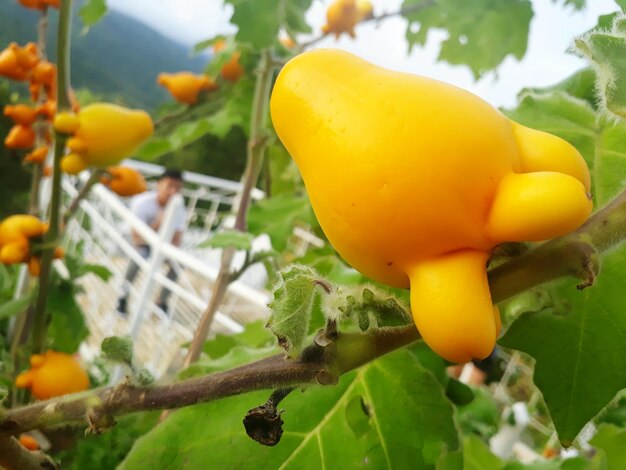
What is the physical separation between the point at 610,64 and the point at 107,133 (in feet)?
1.18

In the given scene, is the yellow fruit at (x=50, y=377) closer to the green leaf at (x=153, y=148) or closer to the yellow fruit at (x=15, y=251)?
the yellow fruit at (x=15, y=251)

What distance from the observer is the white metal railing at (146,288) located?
3.72 ft

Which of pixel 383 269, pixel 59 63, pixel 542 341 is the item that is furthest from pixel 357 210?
pixel 59 63

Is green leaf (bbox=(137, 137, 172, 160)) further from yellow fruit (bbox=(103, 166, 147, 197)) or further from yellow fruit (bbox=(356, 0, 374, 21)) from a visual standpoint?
yellow fruit (bbox=(356, 0, 374, 21))

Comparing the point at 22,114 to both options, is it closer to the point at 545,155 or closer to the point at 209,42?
the point at 209,42

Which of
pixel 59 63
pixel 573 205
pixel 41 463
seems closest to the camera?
pixel 573 205

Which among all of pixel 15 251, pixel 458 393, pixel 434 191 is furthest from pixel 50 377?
pixel 434 191

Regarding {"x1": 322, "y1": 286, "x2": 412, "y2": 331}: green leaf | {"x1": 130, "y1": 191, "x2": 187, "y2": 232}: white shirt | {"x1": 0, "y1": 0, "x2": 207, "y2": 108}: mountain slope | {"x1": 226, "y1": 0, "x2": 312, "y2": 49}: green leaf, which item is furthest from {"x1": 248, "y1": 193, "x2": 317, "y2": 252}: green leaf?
{"x1": 130, "y1": 191, "x2": 187, "y2": 232}: white shirt

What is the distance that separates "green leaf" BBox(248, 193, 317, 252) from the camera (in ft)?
2.00

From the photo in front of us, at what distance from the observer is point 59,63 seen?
46cm

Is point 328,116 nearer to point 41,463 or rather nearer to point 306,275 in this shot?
point 306,275

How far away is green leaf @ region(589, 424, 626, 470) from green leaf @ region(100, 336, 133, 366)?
A: 11.6 inches

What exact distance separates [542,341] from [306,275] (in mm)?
142

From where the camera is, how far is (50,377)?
0.49 metres
